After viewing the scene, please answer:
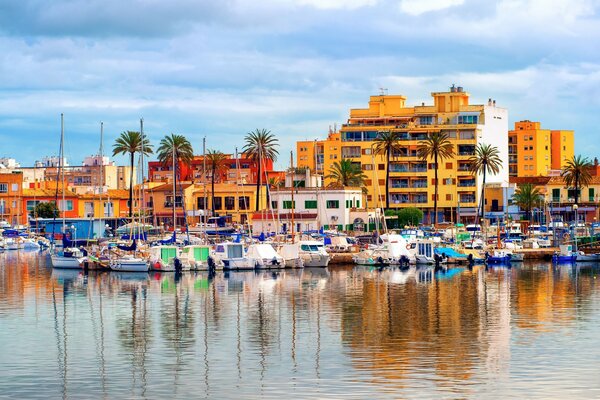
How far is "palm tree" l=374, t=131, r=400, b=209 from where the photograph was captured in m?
147

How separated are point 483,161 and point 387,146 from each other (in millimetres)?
12595

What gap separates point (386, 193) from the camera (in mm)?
149875

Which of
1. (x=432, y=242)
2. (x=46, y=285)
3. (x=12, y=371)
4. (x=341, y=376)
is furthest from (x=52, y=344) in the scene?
(x=432, y=242)

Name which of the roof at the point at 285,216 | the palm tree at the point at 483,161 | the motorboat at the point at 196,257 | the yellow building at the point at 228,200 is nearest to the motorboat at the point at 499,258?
the motorboat at the point at 196,257

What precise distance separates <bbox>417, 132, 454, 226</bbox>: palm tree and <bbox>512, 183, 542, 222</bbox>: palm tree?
12501mm

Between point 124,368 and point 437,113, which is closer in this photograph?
point 124,368

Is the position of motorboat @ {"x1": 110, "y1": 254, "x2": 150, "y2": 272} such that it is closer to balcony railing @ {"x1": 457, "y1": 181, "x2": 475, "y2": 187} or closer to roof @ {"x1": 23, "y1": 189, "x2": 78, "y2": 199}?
roof @ {"x1": 23, "y1": 189, "x2": 78, "y2": 199}

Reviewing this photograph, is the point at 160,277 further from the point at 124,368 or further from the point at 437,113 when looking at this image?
the point at 437,113

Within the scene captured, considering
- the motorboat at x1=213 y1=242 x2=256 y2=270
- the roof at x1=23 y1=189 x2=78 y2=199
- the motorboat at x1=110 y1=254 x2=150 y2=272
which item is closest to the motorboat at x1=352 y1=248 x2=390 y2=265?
the motorboat at x1=213 y1=242 x2=256 y2=270

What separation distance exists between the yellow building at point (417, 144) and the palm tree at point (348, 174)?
6.36 feet

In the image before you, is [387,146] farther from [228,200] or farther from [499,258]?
[499,258]

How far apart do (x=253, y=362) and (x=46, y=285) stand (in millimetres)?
40185

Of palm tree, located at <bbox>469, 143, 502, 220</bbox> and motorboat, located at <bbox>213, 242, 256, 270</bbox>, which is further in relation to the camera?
palm tree, located at <bbox>469, 143, 502, 220</bbox>

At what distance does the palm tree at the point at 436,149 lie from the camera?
472 feet
